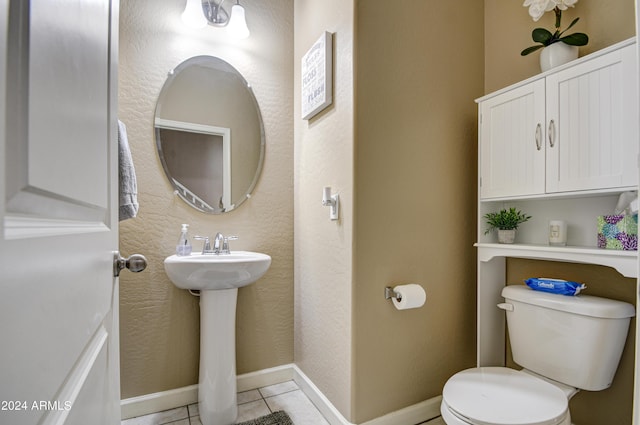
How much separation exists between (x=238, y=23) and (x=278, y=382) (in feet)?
7.18

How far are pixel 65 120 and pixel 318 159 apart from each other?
1393mm

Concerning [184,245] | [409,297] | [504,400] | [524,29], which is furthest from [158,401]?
[524,29]

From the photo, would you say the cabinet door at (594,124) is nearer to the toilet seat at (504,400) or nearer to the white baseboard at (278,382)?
the toilet seat at (504,400)

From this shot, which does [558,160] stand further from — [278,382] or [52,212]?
[278,382]

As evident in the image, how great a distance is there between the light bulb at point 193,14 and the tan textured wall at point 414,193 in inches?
36.0

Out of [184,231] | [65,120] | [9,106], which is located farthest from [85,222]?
[184,231]

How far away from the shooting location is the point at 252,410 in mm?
1733

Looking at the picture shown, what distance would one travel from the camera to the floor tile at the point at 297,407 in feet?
5.36

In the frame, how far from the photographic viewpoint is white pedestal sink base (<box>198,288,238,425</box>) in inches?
63.1

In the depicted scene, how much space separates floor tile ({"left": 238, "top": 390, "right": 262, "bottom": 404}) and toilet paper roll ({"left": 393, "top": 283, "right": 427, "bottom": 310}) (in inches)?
41.5

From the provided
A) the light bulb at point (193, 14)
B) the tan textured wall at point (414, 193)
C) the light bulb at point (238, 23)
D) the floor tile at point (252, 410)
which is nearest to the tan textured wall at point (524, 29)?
the tan textured wall at point (414, 193)

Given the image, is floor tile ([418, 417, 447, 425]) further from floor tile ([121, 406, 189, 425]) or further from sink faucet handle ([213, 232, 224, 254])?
sink faucet handle ([213, 232, 224, 254])

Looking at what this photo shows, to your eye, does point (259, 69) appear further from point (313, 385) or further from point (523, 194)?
point (313, 385)

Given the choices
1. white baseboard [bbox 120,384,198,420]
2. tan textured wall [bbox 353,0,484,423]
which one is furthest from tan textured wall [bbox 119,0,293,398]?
tan textured wall [bbox 353,0,484,423]
